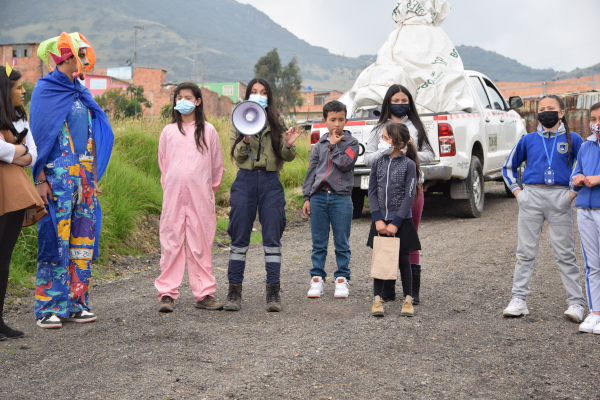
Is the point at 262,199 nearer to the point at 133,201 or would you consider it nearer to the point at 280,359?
the point at 280,359

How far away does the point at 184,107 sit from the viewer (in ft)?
16.8

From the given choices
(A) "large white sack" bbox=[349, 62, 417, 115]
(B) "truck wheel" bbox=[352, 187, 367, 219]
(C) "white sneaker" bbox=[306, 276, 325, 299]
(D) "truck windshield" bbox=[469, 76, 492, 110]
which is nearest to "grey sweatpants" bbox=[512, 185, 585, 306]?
(C) "white sneaker" bbox=[306, 276, 325, 299]

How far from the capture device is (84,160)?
15.8ft

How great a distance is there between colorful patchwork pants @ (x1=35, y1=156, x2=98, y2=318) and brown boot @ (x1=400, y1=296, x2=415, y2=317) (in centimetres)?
249

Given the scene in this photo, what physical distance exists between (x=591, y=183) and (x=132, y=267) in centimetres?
509

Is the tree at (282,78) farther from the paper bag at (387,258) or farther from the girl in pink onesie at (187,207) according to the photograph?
the paper bag at (387,258)

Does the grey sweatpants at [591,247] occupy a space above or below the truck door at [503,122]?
below

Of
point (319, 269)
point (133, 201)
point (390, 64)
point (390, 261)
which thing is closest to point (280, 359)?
point (390, 261)

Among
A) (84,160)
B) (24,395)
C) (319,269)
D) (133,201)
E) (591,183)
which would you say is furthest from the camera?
(133,201)

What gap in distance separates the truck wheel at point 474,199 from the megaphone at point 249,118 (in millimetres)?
5267

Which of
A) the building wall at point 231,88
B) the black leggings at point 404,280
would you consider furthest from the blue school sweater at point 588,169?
the building wall at point 231,88

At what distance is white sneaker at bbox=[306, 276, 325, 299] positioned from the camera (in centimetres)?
546

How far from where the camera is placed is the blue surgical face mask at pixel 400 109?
5410mm

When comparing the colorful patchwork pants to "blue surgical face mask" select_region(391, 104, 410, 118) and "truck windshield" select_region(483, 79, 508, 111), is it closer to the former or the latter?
"blue surgical face mask" select_region(391, 104, 410, 118)
